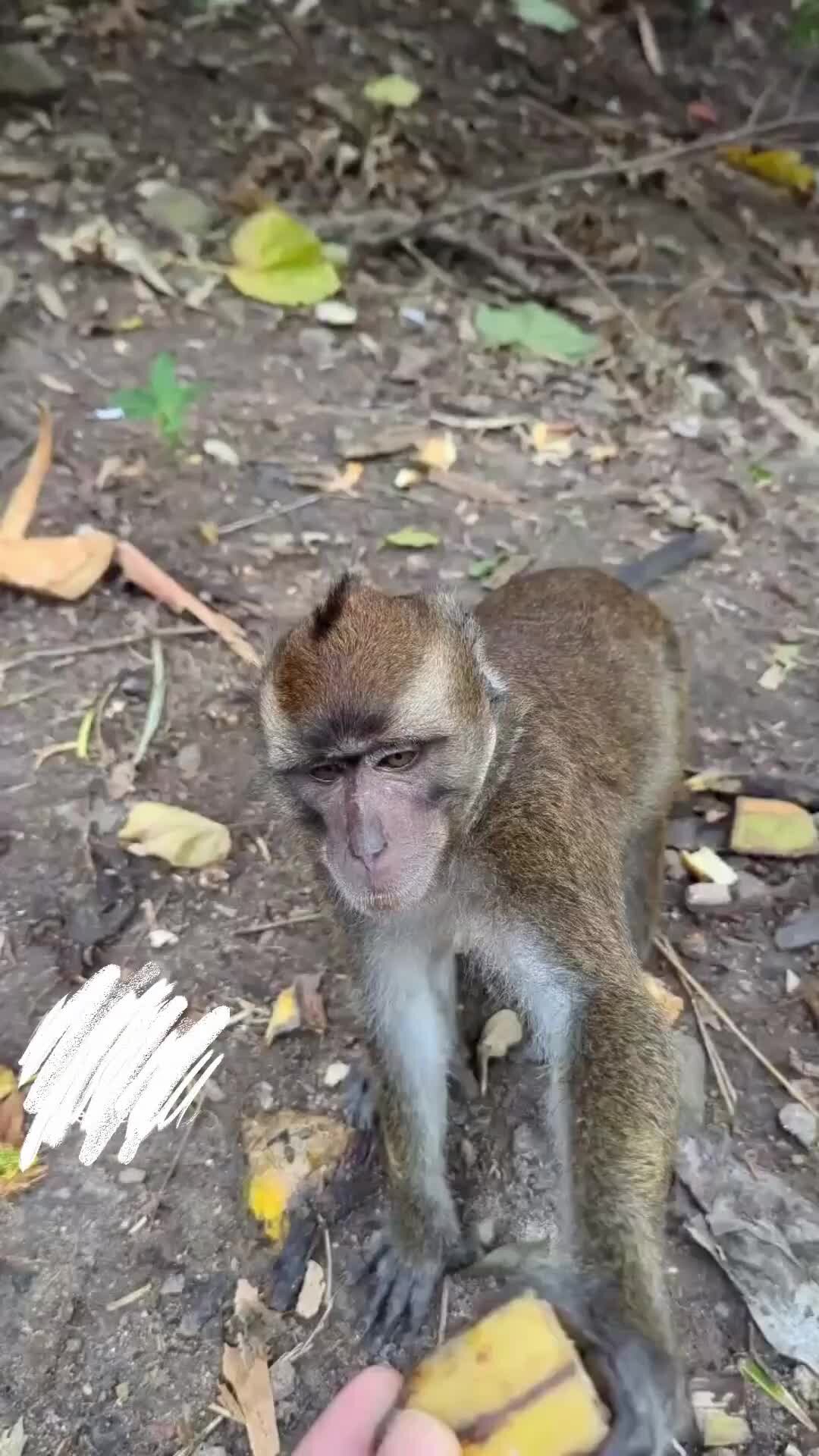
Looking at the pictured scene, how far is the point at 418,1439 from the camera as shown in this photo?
1.72 m

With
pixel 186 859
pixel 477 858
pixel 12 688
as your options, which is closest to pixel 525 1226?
pixel 477 858

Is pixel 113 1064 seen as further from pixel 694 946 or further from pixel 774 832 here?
pixel 774 832

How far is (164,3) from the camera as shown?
6.44 meters

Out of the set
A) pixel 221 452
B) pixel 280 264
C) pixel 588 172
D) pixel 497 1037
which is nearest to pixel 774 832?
pixel 497 1037

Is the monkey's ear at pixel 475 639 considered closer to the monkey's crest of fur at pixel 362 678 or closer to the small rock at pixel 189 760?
the monkey's crest of fur at pixel 362 678

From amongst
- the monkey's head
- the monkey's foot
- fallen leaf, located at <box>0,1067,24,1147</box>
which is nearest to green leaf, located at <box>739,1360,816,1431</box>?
the monkey's foot

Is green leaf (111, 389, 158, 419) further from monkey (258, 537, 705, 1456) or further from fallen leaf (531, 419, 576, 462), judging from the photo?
monkey (258, 537, 705, 1456)

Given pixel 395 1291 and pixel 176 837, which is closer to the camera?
pixel 395 1291

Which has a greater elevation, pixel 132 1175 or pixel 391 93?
pixel 391 93

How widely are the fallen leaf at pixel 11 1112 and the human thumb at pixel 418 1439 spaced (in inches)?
51.5

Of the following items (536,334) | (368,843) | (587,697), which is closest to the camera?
(368,843)

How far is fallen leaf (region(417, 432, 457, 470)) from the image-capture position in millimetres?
4809

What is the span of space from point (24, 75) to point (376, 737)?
498 centimetres

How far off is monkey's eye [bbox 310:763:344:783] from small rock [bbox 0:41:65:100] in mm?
4870
